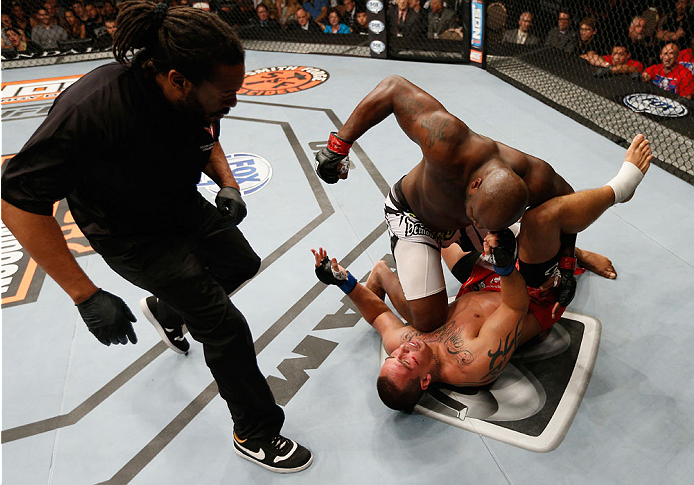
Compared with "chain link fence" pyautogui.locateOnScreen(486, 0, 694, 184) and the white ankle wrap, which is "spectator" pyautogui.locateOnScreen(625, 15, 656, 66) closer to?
"chain link fence" pyautogui.locateOnScreen(486, 0, 694, 184)

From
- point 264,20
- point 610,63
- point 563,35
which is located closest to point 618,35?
point 610,63

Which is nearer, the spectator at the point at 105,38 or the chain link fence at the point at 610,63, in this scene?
the chain link fence at the point at 610,63

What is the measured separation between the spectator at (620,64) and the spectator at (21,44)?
24.8 feet

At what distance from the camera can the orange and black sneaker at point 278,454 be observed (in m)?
1.91

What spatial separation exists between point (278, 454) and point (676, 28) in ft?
15.7

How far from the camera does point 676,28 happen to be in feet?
14.5

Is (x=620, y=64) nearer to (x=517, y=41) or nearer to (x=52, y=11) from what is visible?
(x=517, y=41)

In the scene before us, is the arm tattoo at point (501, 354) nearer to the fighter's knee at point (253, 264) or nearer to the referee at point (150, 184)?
the referee at point (150, 184)

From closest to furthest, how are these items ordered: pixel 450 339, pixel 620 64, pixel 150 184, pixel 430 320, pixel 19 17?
1. pixel 150 184
2. pixel 450 339
3. pixel 430 320
4. pixel 620 64
5. pixel 19 17

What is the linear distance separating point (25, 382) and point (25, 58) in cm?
676

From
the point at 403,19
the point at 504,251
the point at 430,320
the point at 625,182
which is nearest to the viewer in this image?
the point at 504,251

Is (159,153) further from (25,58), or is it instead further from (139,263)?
(25,58)

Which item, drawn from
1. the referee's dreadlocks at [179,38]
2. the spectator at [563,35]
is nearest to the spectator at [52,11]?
the spectator at [563,35]

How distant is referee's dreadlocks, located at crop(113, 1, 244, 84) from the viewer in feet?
4.34
